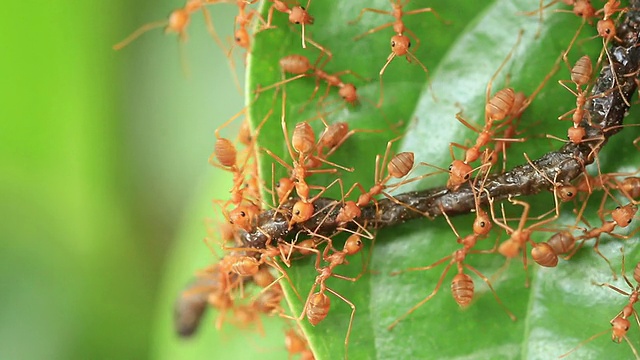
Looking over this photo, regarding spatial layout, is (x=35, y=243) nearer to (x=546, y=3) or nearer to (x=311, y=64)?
(x=311, y=64)

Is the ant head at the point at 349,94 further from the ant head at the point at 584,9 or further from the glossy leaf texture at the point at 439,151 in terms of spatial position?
the ant head at the point at 584,9

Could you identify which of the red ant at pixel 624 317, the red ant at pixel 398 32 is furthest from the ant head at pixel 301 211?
the red ant at pixel 624 317

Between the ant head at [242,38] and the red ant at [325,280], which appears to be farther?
the ant head at [242,38]

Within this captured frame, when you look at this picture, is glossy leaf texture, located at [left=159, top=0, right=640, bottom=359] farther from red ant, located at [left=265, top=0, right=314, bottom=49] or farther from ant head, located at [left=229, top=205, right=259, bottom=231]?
ant head, located at [left=229, top=205, right=259, bottom=231]

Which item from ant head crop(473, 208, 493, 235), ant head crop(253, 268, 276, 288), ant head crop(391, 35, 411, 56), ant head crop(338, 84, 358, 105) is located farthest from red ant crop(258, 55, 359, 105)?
ant head crop(253, 268, 276, 288)

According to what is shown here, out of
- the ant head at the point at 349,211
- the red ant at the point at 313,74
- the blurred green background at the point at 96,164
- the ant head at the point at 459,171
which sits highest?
the red ant at the point at 313,74

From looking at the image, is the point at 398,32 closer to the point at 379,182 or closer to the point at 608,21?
the point at 379,182

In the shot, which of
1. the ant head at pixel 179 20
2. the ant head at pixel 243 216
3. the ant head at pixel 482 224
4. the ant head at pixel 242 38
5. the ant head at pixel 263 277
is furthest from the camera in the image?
the ant head at pixel 179 20

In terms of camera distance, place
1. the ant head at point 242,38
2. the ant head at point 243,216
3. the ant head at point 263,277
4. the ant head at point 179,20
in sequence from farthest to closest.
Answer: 1. the ant head at point 179,20
2. the ant head at point 242,38
3. the ant head at point 263,277
4. the ant head at point 243,216
